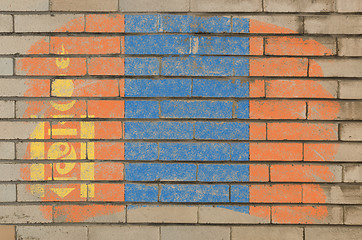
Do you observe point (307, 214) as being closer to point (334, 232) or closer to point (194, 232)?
point (334, 232)

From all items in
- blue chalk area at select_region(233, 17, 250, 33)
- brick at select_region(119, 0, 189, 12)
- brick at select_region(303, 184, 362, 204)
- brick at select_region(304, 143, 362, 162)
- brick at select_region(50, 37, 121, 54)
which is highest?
brick at select_region(119, 0, 189, 12)

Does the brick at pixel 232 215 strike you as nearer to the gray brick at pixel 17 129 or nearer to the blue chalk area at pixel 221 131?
the blue chalk area at pixel 221 131

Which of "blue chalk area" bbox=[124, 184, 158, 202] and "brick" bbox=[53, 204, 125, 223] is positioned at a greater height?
"blue chalk area" bbox=[124, 184, 158, 202]

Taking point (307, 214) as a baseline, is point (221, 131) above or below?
above

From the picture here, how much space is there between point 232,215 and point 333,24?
1.70 meters

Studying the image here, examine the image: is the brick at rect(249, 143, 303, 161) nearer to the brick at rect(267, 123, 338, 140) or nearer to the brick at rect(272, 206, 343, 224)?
the brick at rect(267, 123, 338, 140)

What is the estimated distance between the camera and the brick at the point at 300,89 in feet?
5.53

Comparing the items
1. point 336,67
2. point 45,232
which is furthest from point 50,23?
point 336,67

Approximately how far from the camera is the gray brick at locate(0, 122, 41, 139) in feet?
5.53

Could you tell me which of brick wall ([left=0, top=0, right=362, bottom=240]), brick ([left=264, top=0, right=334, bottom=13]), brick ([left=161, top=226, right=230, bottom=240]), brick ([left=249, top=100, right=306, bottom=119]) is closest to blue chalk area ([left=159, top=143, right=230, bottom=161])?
brick wall ([left=0, top=0, right=362, bottom=240])

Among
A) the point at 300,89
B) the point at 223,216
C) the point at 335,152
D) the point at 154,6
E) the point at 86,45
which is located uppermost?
the point at 154,6

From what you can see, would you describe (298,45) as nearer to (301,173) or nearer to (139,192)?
(301,173)

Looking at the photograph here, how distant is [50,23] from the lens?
1.69 m

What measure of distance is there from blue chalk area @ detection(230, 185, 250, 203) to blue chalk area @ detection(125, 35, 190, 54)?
114 centimetres
